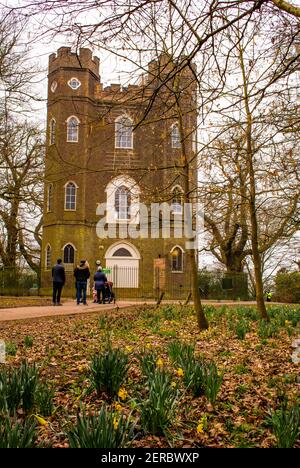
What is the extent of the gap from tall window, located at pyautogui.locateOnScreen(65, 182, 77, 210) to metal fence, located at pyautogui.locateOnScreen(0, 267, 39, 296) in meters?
5.64

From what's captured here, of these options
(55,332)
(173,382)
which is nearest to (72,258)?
(55,332)

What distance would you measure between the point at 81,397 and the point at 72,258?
26.0 metres

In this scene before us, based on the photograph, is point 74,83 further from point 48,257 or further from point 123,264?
point 123,264

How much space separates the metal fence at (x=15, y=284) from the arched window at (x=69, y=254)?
2.90 meters

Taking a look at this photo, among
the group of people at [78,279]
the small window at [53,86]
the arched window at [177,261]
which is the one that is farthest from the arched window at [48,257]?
the group of people at [78,279]

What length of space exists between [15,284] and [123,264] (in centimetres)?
750

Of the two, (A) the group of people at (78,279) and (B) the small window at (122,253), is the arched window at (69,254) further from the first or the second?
(A) the group of people at (78,279)

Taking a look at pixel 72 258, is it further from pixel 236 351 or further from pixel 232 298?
pixel 236 351

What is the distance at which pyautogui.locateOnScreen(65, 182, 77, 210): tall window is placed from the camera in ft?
102

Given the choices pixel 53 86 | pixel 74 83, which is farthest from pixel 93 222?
pixel 53 86

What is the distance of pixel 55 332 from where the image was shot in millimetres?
10141

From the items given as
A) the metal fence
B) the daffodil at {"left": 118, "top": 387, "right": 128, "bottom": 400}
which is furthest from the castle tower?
the daffodil at {"left": 118, "top": 387, "right": 128, "bottom": 400}

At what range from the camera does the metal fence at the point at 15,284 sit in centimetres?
2699

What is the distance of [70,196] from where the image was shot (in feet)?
103
